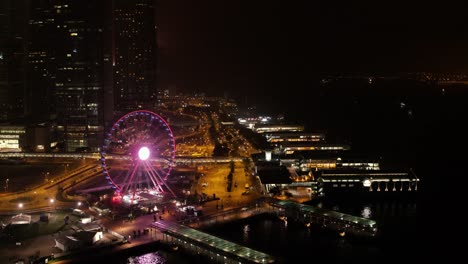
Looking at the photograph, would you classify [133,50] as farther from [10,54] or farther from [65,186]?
[65,186]

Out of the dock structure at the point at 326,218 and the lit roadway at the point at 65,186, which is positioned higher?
the lit roadway at the point at 65,186

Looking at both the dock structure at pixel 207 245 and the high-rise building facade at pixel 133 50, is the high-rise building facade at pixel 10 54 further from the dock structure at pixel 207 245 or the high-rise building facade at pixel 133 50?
the dock structure at pixel 207 245

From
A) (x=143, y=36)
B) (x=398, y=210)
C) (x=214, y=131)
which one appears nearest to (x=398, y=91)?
(x=214, y=131)

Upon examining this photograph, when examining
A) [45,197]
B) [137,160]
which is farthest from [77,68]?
[137,160]

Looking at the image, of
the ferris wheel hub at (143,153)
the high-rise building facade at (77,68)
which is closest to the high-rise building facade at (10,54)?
the high-rise building facade at (77,68)

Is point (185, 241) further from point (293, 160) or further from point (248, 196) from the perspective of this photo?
point (293, 160)

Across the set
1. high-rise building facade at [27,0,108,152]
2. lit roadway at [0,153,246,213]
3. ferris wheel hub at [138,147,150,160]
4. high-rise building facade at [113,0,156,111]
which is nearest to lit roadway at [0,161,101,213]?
lit roadway at [0,153,246,213]
